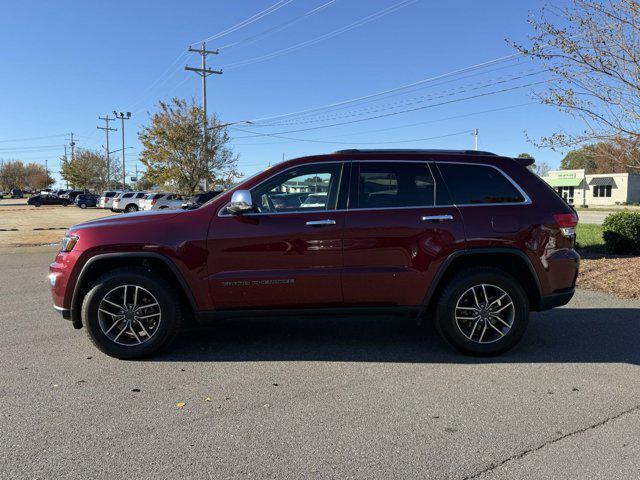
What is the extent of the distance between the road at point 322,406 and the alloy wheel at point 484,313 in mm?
257

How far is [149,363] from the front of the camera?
461 centimetres

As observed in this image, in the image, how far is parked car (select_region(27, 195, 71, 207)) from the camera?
58.5m

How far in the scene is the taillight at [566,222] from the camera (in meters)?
4.76

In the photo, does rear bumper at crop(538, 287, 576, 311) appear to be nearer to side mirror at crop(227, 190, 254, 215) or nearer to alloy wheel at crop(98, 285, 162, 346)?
side mirror at crop(227, 190, 254, 215)

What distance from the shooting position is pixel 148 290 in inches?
179

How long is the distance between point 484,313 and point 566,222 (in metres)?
1.16

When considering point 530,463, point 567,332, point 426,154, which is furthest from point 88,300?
point 567,332

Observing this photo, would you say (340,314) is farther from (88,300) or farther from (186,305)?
(88,300)

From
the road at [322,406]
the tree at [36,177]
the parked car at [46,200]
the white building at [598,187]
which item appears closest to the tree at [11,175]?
the tree at [36,177]

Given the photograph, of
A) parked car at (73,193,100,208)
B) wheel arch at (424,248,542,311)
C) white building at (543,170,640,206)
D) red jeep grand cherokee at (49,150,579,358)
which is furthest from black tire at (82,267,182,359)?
white building at (543,170,640,206)

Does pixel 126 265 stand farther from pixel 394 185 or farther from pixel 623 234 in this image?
pixel 623 234

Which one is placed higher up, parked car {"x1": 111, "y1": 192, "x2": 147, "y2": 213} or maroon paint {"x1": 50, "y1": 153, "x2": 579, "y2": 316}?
parked car {"x1": 111, "y1": 192, "x2": 147, "y2": 213}

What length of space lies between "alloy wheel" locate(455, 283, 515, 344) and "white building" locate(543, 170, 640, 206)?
213 ft

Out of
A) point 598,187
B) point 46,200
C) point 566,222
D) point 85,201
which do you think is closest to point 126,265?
point 566,222
